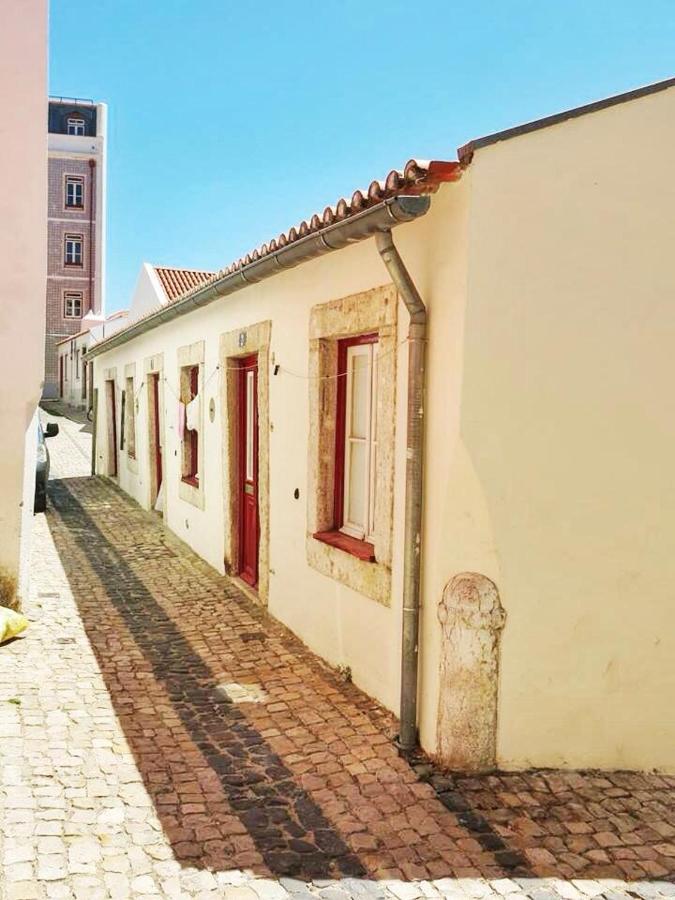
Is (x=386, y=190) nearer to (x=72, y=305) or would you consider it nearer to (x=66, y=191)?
(x=72, y=305)

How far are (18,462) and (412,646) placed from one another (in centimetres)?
392

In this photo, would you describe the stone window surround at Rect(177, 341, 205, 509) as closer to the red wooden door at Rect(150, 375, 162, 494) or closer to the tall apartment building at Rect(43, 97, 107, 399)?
the red wooden door at Rect(150, 375, 162, 494)

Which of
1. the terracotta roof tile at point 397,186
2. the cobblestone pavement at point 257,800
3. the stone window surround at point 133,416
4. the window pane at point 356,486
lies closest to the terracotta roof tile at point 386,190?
the terracotta roof tile at point 397,186

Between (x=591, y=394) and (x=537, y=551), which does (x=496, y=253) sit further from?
(x=537, y=551)

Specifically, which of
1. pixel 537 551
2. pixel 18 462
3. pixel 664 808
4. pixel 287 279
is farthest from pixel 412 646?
pixel 18 462

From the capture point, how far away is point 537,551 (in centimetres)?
413

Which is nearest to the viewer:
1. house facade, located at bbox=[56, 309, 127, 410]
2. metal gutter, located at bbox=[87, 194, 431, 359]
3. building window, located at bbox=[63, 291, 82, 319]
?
metal gutter, located at bbox=[87, 194, 431, 359]

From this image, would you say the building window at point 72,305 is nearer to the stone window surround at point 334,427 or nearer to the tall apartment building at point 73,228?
the tall apartment building at point 73,228

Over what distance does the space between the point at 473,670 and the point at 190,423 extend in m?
6.60

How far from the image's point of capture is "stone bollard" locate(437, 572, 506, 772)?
4125 mm

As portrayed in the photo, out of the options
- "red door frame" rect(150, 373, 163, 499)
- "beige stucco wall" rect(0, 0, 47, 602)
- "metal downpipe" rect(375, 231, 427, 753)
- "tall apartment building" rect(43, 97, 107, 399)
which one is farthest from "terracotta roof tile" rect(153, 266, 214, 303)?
"tall apartment building" rect(43, 97, 107, 399)

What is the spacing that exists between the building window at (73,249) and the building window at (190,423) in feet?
97.1

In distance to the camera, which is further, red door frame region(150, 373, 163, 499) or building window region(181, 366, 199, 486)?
red door frame region(150, 373, 163, 499)

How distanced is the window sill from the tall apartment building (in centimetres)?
3346
